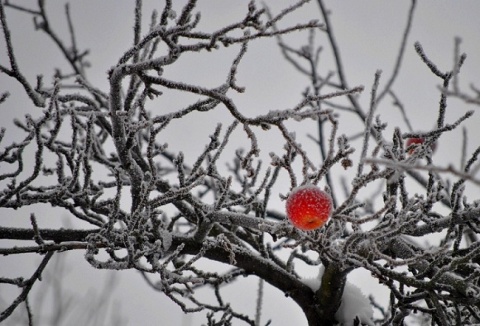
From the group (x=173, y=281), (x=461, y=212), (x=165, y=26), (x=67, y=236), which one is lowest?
(x=173, y=281)

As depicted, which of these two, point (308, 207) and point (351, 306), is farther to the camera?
point (351, 306)

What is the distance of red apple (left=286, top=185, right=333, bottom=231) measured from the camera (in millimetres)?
2172

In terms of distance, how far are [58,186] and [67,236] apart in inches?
15.7

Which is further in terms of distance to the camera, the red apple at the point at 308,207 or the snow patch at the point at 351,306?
the snow patch at the point at 351,306

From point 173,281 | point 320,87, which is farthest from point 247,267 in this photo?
point 320,87

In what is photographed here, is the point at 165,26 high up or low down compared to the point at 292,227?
up

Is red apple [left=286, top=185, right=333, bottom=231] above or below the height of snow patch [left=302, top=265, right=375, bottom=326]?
above

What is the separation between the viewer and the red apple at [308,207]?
2.17 meters

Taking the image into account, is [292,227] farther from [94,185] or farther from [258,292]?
[258,292]

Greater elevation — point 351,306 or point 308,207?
point 308,207

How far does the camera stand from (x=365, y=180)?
7.46ft

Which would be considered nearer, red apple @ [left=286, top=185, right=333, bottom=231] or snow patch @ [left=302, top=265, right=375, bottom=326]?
red apple @ [left=286, top=185, right=333, bottom=231]

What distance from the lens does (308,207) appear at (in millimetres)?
2172

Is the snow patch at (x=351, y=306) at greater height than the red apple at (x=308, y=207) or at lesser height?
lesser
